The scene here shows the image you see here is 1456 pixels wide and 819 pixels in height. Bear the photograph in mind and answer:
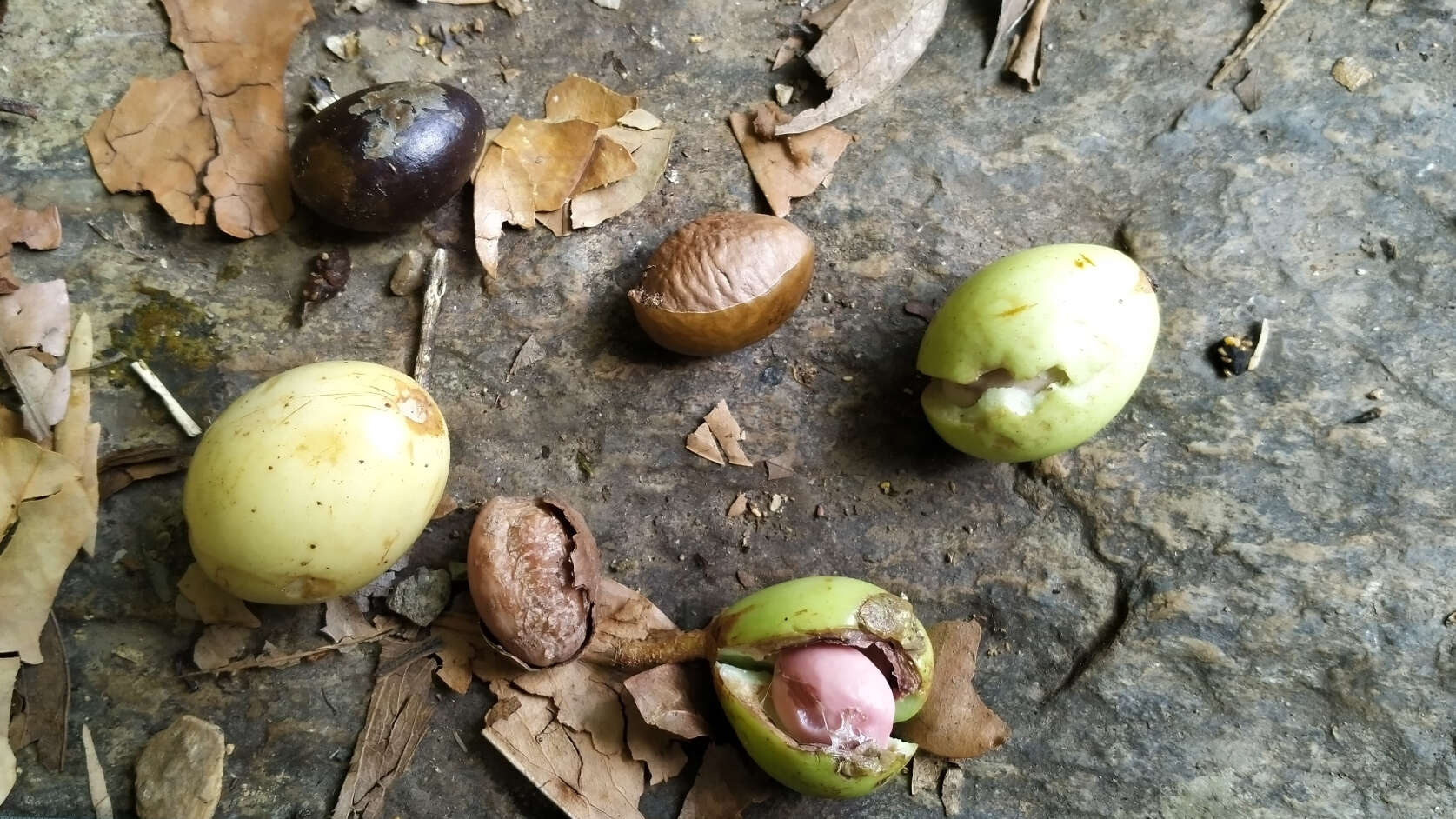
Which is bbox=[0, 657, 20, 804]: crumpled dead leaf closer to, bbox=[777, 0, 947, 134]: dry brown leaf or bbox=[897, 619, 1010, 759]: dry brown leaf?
bbox=[897, 619, 1010, 759]: dry brown leaf

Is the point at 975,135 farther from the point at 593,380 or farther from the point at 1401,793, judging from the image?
the point at 1401,793

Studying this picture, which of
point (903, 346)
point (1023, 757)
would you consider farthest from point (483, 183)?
point (1023, 757)

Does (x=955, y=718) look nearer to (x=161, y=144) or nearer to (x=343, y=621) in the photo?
(x=343, y=621)

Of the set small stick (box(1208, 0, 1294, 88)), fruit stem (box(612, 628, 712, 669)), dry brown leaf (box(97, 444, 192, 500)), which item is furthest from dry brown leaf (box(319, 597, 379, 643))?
small stick (box(1208, 0, 1294, 88))

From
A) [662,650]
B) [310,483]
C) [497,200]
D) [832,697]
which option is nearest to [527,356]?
[497,200]

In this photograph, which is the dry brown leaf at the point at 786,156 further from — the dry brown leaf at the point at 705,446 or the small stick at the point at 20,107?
the small stick at the point at 20,107

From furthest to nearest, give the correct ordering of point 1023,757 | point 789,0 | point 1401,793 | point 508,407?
1. point 789,0
2. point 508,407
3. point 1023,757
4. point 1401,793

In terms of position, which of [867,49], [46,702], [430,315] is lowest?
[46,702]
